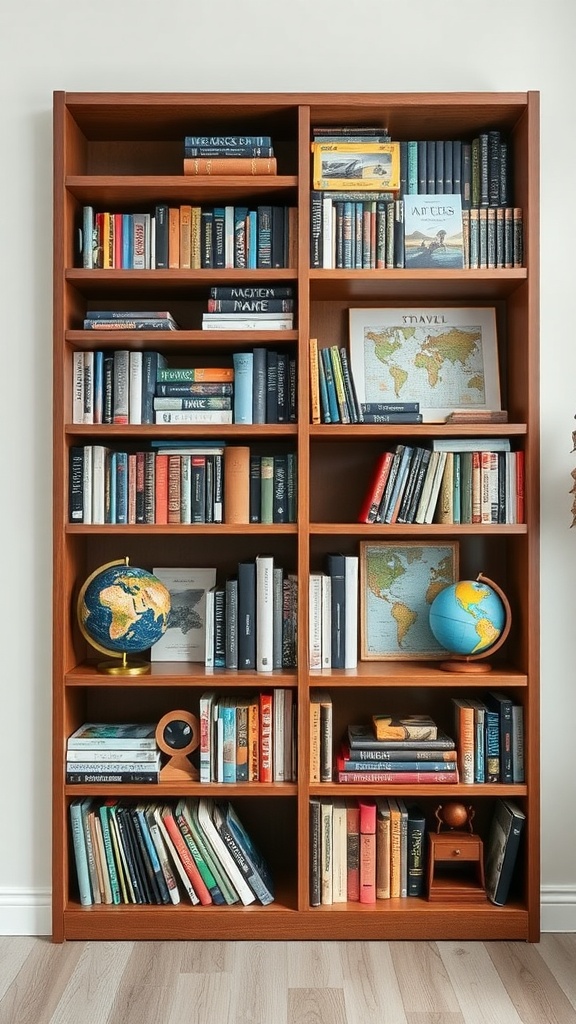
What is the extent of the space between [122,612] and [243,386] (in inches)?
26.8

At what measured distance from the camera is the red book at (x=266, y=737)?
247cm

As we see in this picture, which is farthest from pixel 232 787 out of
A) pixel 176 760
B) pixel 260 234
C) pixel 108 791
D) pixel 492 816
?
pixel 260 234

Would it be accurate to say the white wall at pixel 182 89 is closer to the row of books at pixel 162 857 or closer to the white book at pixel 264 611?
the row of books at pixel 162 857

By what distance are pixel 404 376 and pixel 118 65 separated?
118 centimetres

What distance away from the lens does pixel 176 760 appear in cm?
252

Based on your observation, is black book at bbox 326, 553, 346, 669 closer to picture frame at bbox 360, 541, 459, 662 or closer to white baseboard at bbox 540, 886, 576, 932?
picture frame at bbox 360, 541, 459, 662

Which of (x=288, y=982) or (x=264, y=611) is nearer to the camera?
(x=288, y=982)

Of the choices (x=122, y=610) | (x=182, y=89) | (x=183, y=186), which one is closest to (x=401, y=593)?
(x=122, y=610)

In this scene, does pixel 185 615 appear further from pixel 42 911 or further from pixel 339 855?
A: pixel 42 911

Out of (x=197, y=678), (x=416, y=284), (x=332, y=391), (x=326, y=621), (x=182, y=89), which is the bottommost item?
(x=197, y=678)

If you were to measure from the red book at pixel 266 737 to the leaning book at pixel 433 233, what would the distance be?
123cm

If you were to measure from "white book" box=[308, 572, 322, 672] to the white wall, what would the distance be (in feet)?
2.08

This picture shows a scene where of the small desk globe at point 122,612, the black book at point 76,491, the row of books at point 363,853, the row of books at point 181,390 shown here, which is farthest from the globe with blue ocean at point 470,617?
the black book at point 76,491

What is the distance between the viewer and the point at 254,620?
248 cm
